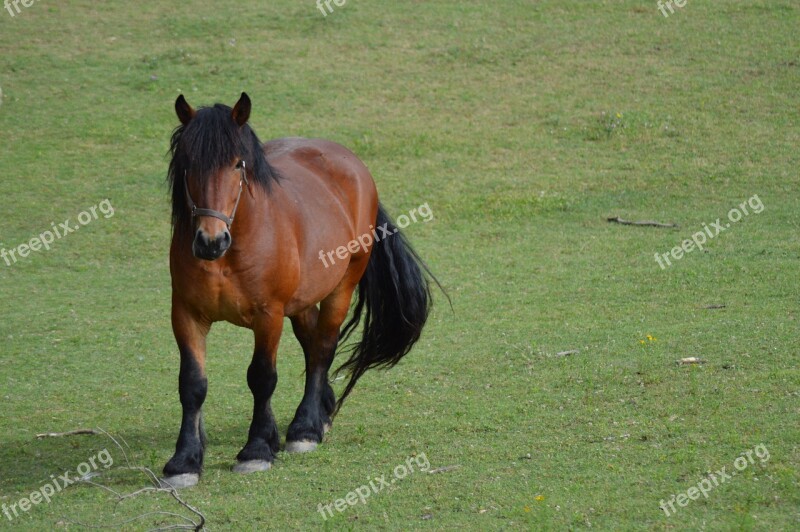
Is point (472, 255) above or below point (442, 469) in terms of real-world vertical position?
below

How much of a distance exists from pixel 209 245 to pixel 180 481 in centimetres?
151

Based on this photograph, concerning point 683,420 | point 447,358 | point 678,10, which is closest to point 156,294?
point 447,358

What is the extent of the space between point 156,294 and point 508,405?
552cm

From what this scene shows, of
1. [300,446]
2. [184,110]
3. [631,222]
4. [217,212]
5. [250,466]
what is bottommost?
[631,222]

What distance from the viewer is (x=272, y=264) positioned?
257 inches

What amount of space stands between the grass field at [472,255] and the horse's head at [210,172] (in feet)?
5.13

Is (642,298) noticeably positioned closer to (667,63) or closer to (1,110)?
(667,63)

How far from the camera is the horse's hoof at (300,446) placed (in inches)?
279

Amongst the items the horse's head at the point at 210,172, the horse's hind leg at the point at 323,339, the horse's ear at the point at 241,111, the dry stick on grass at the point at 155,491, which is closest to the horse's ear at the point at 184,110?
the horse's head at the point at 210,172

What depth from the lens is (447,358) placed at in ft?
30.1

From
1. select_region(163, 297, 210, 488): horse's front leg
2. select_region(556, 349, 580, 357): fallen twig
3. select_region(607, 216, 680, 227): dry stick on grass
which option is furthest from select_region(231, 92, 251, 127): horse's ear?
select_region(607, 216, 680, 227): dry stick on grass

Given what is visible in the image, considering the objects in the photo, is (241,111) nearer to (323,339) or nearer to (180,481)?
(323,339)

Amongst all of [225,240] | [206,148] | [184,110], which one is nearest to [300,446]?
[225,240]

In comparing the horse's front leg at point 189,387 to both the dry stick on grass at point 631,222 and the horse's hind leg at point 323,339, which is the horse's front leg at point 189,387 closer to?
the horse's hind leg at point 323,339
